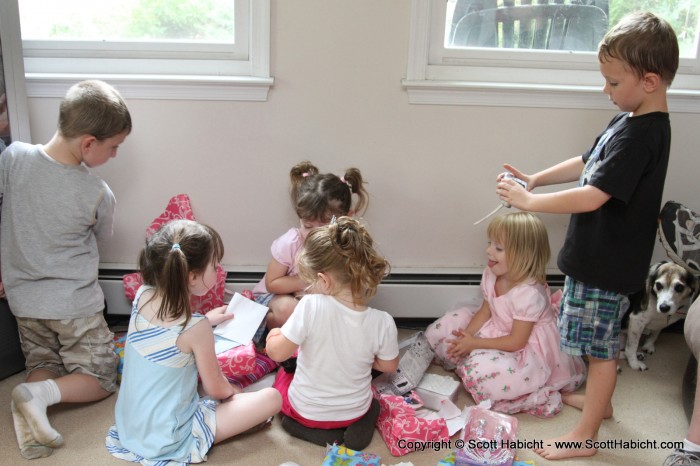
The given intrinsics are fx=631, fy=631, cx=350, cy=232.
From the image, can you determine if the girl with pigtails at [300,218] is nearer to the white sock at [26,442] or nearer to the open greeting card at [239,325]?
the open greeting card at [239,325]

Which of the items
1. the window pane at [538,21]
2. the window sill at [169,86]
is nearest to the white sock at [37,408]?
the window sill at [169,86]

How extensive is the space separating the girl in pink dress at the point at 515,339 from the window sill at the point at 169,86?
100 centimetres

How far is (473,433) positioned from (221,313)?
900 mm

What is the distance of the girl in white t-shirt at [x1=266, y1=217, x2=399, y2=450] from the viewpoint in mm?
1661

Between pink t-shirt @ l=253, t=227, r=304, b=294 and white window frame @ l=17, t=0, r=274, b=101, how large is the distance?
513 mm

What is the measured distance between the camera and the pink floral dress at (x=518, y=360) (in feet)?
6.59

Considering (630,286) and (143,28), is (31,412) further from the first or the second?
(630,286)

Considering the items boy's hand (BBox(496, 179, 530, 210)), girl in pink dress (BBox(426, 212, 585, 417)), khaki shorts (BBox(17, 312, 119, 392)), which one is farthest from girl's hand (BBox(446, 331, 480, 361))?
khaki shorts (BBox(17, 312, 119, 392))

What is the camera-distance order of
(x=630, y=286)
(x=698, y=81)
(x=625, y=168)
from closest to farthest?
(x=625, y=168), (x=630, y=286), (x=698, y=81)

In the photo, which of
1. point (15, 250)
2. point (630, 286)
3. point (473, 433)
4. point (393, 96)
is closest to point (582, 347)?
point (630, 286)

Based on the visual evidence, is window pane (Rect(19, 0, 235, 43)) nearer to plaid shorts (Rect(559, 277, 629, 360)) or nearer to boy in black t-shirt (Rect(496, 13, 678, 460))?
Answer: boy in black t-shirt (Rect(496, 13, 678, 460))

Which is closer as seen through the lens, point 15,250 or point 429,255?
point 15,250

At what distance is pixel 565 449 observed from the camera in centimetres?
179

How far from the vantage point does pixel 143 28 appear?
7.67ft
